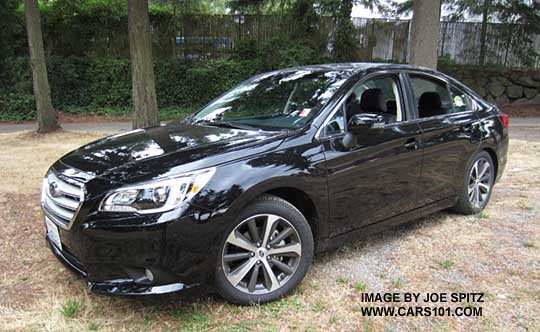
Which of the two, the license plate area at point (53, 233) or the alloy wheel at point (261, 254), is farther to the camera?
the license plate area at point (53, 233)

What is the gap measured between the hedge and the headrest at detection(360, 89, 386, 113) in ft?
38.4

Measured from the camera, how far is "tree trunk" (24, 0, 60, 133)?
9891 millimetres

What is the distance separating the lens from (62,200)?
2832mm

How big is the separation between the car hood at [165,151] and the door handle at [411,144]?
4.04 feet

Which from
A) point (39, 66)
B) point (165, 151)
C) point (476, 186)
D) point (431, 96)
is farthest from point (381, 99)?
point (39, 66)

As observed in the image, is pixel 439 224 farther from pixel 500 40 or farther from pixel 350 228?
pixel 500 40

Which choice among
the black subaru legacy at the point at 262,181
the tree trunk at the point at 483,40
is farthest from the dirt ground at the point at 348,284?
the tree trunk at the point at 483,40

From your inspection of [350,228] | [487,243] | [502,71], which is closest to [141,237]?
[350,228]

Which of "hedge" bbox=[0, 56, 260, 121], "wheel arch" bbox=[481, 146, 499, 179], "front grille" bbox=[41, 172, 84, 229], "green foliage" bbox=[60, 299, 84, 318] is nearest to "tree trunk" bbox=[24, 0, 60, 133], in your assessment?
"hedge" bbox=[0, 56, 260, 121]

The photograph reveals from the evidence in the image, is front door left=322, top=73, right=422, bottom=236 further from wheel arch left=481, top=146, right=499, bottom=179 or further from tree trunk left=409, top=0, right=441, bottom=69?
tree trunk left=409, top=0, right=441, bottom=69

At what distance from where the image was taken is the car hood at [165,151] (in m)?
2.65

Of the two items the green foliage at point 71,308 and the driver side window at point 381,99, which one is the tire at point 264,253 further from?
the driver side window at point 381,99

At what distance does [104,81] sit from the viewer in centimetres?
1500

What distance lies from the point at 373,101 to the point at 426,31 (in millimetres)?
5524
